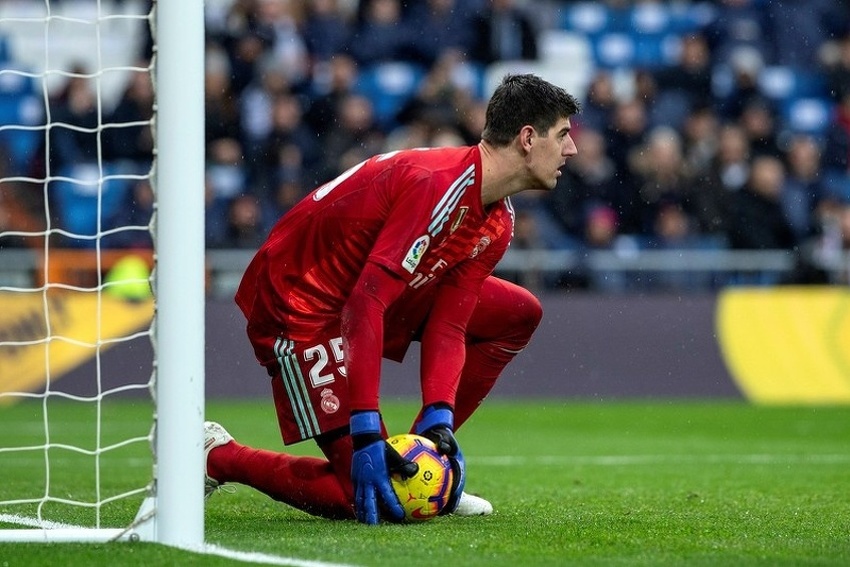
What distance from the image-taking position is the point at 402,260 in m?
4.75

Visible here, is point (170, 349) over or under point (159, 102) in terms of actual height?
under

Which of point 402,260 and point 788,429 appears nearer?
point 402,260

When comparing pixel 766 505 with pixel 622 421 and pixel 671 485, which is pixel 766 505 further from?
pixel 622 421

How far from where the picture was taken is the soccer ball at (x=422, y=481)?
4777 millimetres

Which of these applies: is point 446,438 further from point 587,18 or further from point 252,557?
point 587,18

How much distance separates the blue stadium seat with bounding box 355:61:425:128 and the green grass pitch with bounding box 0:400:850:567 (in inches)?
177

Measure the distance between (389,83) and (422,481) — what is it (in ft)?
33.8

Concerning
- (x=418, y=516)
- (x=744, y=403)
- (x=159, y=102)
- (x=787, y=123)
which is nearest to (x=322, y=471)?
(x=418, y=516)

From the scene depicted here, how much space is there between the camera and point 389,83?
14.7 meters

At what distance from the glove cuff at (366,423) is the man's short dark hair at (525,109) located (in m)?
1.09

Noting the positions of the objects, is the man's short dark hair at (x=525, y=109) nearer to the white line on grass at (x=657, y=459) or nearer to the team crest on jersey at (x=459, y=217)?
the team crest on jersey at (x=459, y=217)

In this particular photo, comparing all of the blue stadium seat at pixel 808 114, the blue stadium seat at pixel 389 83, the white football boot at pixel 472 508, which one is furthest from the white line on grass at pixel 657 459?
the blue stadium seat at pixel 808 114

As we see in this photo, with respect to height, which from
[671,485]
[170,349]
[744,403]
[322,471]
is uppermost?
[170,349]

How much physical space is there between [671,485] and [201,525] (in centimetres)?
281
